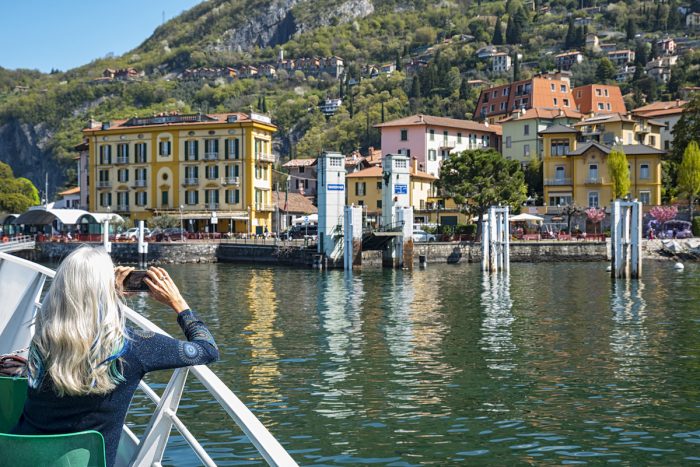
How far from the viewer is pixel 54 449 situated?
403 centimetres

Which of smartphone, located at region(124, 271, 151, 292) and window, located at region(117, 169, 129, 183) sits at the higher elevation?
window, located at region(117, 169, 129, 183)

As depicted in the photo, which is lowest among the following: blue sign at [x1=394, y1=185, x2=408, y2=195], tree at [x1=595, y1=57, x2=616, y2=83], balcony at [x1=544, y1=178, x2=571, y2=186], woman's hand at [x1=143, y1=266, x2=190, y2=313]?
woman's hand at [x1=143, y1=266, x2=190, y2=313]

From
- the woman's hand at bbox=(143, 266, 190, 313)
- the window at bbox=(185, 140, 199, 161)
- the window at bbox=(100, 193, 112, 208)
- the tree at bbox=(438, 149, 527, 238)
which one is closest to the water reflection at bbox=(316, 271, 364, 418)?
the woman's hand at bbox=(143, 266, 190, 313)

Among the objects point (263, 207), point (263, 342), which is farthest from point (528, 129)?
point (263, 342)

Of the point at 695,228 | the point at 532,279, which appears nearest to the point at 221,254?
the point at 532,279

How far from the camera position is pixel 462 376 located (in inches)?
690

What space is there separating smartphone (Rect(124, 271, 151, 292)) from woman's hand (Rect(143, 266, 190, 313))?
27 millimetres

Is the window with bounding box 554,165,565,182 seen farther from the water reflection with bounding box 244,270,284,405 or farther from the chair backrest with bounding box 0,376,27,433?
the chair backrest with bounding box 0,376,27,433

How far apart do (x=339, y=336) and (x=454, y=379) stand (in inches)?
279

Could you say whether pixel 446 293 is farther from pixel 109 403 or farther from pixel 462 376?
pixel 109 403

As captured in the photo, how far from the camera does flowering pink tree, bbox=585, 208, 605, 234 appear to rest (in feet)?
259

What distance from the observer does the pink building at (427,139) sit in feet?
329

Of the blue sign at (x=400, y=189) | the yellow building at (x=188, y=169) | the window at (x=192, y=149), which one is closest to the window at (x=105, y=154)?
the yellow building at (x=188, y=169)

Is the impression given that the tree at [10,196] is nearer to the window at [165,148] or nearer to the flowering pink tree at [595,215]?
the window at [165,148]
